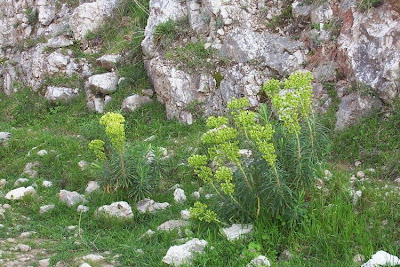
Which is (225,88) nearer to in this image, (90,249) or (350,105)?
(350,105)

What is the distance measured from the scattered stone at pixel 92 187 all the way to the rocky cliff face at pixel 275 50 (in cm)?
237

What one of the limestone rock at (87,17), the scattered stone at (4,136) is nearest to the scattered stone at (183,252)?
the scattered stone at (4,136)

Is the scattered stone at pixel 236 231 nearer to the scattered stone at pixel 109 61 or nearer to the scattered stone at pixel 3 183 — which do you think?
the scattered stone at pixel 3 183

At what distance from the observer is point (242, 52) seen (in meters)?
8.30

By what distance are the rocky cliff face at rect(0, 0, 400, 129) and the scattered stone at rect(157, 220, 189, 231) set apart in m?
3.01

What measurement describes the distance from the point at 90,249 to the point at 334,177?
111 inches

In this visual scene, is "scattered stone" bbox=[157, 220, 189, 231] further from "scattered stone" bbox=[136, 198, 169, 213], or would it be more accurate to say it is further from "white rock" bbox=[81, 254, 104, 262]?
"white rock" bbox=[81, 254, 104, 262]

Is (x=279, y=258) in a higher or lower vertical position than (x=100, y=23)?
lower

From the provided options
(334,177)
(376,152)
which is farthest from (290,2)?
(334,177)

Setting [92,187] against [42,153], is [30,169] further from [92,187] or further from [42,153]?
[92,187]

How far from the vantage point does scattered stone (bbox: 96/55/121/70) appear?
391 inches

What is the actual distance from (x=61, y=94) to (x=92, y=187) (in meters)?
4.29

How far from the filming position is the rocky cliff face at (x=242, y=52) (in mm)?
6930

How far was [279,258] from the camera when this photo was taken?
429cm
